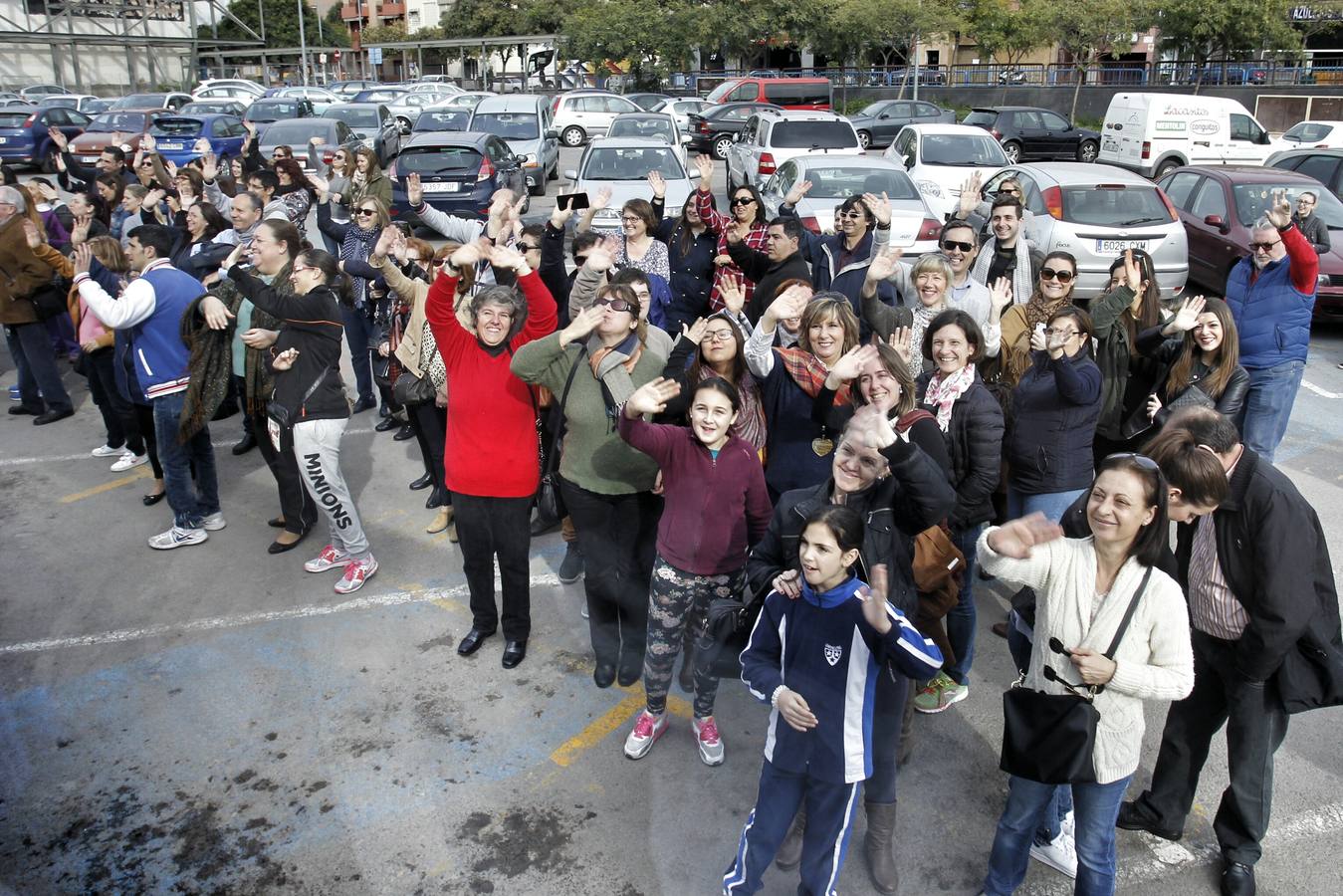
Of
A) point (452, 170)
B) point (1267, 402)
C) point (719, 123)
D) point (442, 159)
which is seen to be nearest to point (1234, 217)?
point (1267, 402)

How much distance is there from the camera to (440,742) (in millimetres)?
4379

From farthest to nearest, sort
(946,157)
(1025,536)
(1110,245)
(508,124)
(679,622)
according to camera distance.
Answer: (508,124) → (946,157) → (1110,245) → (679,622) → (1025,536)

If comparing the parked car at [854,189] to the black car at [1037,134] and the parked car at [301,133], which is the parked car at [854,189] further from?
the black car at [1037,134]

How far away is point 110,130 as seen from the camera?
22562mm

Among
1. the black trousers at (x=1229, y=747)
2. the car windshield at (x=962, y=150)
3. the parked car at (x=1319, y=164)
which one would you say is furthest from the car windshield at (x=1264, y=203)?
the black trousers at (x=1229, y=747)

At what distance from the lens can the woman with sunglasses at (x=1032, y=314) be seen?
17.5ft

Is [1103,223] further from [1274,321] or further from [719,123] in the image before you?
[719,123]

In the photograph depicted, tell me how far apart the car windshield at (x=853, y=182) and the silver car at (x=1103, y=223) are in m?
1.65

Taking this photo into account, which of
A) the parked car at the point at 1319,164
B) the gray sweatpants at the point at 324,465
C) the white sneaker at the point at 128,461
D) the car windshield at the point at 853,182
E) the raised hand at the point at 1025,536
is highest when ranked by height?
the parked car at the point at 1319,164

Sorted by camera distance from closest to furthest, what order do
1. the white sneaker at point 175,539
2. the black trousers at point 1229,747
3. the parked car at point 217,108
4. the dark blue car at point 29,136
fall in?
1. the black trousers at point 1229,747
2. the white sneaker at point 175,539
3. the dark blue car at point 29,136
4. the parked car at point 217,108

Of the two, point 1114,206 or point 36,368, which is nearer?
point 36,368

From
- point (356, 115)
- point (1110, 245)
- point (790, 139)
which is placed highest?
point (356, 115)

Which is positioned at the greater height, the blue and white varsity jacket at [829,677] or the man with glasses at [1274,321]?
the man with glasses at [1274,321]

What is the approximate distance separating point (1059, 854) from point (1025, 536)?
1.47 m
